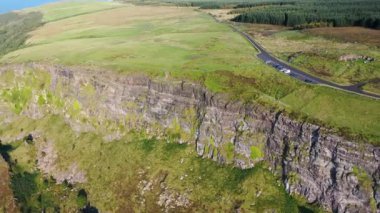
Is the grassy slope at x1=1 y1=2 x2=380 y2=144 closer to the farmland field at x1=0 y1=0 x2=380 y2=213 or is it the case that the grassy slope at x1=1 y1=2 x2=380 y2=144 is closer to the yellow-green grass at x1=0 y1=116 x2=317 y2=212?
the farmland field at x1=0 y1=0 x2=380 y2=213

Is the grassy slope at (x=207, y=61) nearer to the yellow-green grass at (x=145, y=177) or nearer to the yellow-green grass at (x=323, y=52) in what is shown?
the yellow-green grass at (x=323, y=52)

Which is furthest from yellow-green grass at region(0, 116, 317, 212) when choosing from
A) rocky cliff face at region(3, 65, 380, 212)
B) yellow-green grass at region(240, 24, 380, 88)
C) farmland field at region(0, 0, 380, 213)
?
yellow-green grass at region(240, 24, 380, 88)

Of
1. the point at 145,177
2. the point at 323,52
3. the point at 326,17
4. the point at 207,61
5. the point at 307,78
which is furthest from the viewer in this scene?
the point at 326,17

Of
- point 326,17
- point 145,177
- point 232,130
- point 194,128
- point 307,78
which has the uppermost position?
point 326,17

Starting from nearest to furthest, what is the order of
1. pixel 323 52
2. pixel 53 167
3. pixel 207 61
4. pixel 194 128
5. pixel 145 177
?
pixel 145 177 < pixel 194 128 < pixel 53 167 < pixel 207 61 < pixel 323 52

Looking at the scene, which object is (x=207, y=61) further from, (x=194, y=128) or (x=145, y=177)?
→ (x=145, y=177)

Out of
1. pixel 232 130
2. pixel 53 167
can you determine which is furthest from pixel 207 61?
pixel 53 167

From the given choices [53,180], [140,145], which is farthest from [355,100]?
[53,180]
